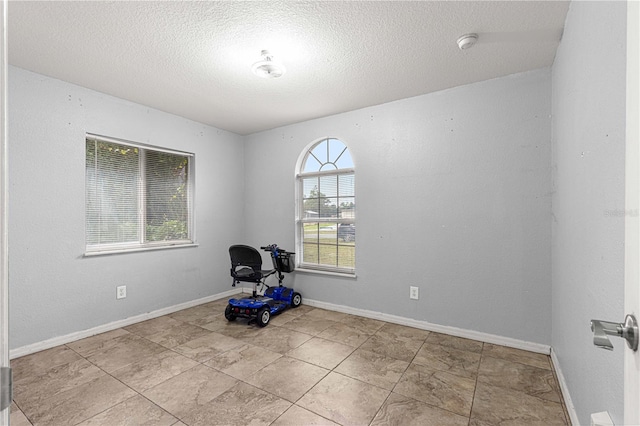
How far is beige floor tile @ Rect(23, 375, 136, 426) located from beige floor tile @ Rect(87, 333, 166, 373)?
24cm

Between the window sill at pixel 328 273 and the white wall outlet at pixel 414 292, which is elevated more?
the window sill at pixel 328 273

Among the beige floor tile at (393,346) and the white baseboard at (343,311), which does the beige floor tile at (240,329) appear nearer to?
the white baseboard at (343,311)

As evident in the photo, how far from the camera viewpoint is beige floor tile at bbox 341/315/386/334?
124 inches

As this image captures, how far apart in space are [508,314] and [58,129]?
459cm

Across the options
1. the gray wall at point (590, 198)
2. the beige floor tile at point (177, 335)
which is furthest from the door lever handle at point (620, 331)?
the beige floor tile at point (177, 335)

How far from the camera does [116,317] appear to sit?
10.4ft

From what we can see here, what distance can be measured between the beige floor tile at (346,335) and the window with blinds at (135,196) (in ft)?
7.48

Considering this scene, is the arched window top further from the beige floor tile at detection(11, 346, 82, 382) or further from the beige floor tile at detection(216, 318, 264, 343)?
the beige floor tile at detection(11, 346, 82, 382)

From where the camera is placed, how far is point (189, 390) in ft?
6.72

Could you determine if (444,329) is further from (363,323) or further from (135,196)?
(135,196)

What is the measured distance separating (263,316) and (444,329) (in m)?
1.93

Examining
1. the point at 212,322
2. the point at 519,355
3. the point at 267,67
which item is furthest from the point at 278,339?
the point at 267,67

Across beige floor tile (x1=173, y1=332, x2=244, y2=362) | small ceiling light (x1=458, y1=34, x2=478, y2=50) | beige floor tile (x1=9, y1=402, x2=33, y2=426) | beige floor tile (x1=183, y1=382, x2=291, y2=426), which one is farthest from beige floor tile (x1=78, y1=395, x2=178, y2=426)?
small ceiling light (x1=458, y1=34, x2=478, y2=50)

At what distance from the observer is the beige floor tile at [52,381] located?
1.95m
